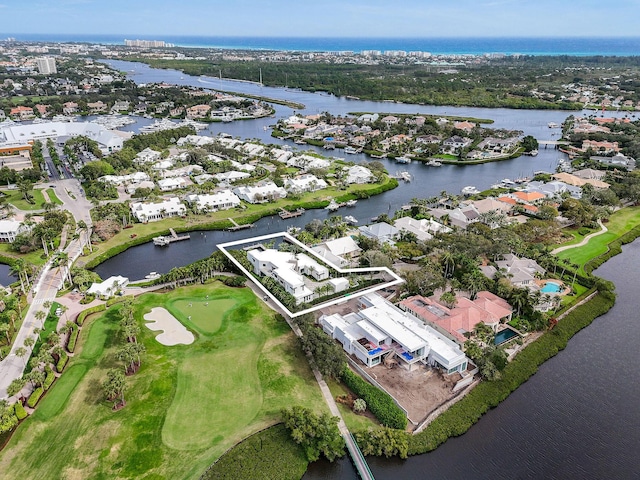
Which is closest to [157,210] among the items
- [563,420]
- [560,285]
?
[560,285]

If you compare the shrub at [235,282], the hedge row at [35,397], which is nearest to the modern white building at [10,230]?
the shrub at [235,282]

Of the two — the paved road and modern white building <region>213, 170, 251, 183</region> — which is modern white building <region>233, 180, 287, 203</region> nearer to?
modern white building <region>213, 170, 251, 183</region>

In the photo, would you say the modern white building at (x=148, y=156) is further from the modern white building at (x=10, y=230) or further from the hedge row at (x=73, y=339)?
the hedge row at (x=73, y=339)

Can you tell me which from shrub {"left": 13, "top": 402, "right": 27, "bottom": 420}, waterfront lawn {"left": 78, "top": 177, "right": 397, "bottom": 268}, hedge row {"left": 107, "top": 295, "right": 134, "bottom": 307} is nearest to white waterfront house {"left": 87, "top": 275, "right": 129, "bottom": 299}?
hedge row {"left": 107, "top": 295, "right": 134, "bottom": 307}

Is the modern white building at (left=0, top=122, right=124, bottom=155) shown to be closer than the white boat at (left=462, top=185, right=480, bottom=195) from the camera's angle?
No

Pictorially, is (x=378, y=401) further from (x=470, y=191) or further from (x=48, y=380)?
(x=470, y=191)

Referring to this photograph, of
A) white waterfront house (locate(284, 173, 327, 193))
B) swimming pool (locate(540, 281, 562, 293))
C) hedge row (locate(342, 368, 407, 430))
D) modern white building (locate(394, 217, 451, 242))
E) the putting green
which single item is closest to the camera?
hedge row (locate(342, 368, 407, 430))
